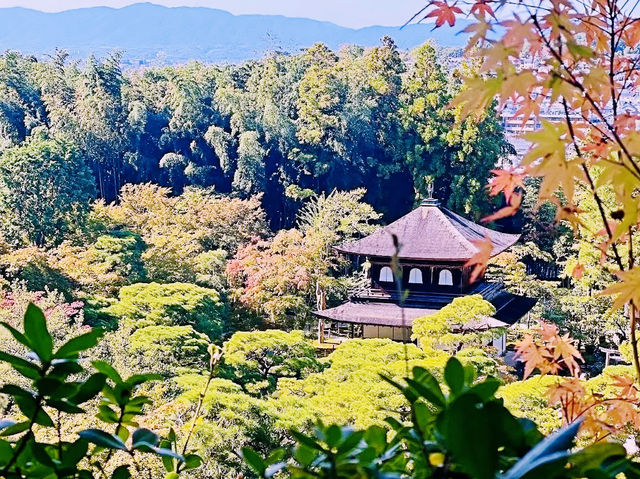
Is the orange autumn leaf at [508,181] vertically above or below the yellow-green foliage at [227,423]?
above

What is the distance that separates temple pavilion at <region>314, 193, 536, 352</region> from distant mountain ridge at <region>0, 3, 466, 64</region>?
8777 centimetres

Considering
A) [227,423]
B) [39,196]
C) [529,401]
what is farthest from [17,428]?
[39,196]

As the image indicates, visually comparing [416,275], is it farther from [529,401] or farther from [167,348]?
[529,401]

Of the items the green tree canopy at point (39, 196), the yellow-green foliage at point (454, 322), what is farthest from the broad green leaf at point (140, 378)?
the green tree canopy at point (39, 196)

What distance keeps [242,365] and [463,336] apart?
2.12 m

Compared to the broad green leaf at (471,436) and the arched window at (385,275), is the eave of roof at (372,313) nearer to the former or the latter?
the arched window at (385,275)

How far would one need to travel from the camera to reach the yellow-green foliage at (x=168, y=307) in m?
7.37

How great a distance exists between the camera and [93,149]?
16.1m

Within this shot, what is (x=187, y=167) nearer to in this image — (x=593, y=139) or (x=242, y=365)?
(x=242, y=365)

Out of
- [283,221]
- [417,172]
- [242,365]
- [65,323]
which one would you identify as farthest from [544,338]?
[283,221]

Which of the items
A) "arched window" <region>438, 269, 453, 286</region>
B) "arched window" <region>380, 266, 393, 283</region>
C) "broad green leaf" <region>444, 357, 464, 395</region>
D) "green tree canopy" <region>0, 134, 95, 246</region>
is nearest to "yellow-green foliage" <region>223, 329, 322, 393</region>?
"arched window" <region>380, 266, 393, 283</region>

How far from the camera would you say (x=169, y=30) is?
120 metres

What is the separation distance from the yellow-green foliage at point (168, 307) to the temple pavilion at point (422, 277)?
1756 mm

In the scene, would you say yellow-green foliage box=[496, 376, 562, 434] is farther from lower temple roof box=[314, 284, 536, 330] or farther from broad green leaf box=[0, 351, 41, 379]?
broad green leaf box=[0, 351, 41, 379]
